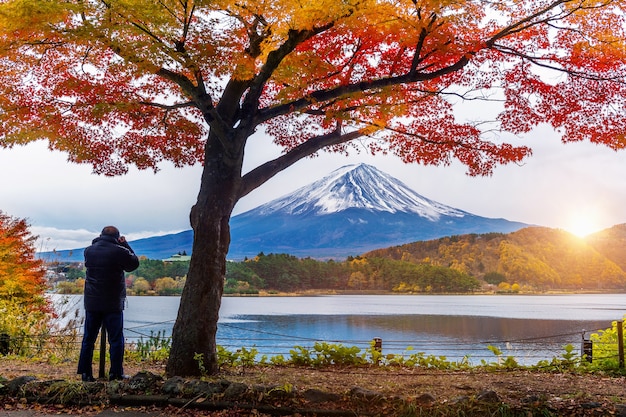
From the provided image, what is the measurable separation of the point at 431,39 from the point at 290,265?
62.9 meters

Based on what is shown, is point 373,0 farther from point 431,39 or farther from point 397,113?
point 397,113

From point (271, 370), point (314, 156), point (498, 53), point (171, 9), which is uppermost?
point (498, 53)

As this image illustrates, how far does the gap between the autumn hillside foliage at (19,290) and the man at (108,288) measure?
3.74 meters

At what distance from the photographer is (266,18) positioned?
6.34 meters

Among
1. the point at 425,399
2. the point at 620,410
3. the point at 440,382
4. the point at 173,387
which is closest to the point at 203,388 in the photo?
the point at 173,387

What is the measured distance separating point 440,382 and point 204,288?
2857mm

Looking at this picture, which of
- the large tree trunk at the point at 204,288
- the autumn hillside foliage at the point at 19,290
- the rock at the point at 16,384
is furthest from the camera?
the autumn hillside foliage at the point at 19,290

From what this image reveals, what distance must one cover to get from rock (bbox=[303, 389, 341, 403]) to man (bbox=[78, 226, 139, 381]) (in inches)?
79.2

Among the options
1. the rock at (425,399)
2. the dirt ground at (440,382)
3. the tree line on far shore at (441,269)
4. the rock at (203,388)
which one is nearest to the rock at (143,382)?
the rock at (203,388)

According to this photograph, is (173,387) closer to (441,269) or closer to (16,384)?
(16,384)

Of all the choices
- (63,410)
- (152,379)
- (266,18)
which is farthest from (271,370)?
(266,18)

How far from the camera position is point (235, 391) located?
16.4 ft

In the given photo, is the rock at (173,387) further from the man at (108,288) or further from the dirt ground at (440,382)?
the man at (108,288)

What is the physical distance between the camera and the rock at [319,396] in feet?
16.3
